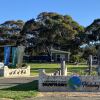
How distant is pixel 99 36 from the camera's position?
9538 cm

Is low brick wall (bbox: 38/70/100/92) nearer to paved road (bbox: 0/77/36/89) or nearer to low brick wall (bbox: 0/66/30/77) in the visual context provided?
paved road (bbox: 0/77/36/89)

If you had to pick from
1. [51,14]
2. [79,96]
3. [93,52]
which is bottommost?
[79,96]

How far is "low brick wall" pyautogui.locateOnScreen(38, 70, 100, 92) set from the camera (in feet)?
71.5

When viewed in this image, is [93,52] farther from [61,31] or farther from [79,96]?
[79,96]

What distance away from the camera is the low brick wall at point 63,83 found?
21.8 metres

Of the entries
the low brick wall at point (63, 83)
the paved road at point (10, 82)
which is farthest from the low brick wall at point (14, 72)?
the low brick wall at point (63, 83)

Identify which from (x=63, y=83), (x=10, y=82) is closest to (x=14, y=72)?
(x=10, y=82)

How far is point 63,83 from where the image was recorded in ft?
72.0

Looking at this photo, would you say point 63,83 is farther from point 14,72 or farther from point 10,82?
point 14,72

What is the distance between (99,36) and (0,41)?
88.6ft

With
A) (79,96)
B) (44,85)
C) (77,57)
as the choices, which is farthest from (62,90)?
(77,57)

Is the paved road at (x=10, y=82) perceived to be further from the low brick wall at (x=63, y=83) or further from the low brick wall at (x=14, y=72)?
the low brick wall at (x=14, y=72)

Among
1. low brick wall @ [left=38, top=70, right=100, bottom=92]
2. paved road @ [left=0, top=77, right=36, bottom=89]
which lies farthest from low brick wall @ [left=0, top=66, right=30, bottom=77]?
low brick wall @ [left=38, top=70, right=100, bottom=92]

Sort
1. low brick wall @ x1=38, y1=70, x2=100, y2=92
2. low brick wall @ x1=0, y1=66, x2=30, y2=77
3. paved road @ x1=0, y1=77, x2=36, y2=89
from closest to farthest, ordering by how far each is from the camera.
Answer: low brick wall @ x1=38, y1=70, x2=100, y2=92, paved road @ x1=0, y1=77, x2=36, y2=89, low brick wall @ x1=0, y1=66, x2=30, y2=77
